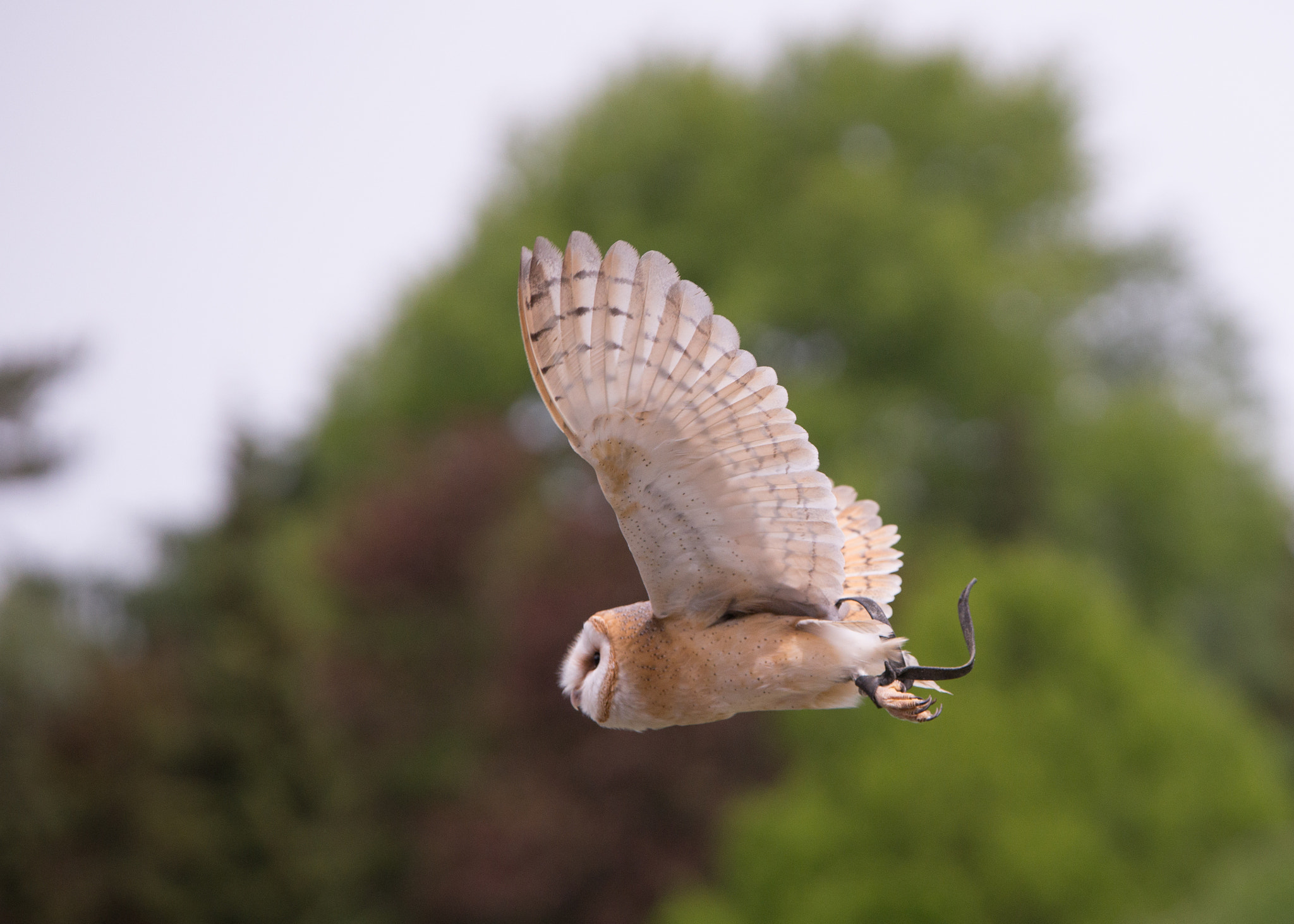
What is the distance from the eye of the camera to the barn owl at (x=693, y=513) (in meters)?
2.61

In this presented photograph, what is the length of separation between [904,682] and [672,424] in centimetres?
91

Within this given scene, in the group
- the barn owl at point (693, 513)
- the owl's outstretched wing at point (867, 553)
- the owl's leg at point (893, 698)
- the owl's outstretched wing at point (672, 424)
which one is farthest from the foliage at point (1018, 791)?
the owl's outstretched wing at point (672, 424)

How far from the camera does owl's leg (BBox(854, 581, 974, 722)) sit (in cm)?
303

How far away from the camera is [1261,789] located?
1491 centimetres

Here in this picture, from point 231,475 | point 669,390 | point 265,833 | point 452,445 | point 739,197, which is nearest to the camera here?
point 669,390

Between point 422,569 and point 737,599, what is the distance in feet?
59.8

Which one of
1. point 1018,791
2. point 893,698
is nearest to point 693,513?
point 893,698

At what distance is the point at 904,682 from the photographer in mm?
3123

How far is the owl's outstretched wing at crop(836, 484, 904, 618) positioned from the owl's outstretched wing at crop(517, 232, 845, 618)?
43 cm

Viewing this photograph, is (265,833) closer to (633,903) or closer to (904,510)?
(633,903)

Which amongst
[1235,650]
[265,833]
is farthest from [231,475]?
[1235,650]

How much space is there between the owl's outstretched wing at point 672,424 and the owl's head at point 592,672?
0.15m

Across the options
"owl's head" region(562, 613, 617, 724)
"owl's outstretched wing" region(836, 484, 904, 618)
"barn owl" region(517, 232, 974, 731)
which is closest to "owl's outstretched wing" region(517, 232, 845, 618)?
"barn owl" region(517, 232, 974, 731)

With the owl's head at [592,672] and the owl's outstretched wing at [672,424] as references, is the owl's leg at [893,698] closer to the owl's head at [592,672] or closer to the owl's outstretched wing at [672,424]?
the owl's outstretched wing at [672,424]
